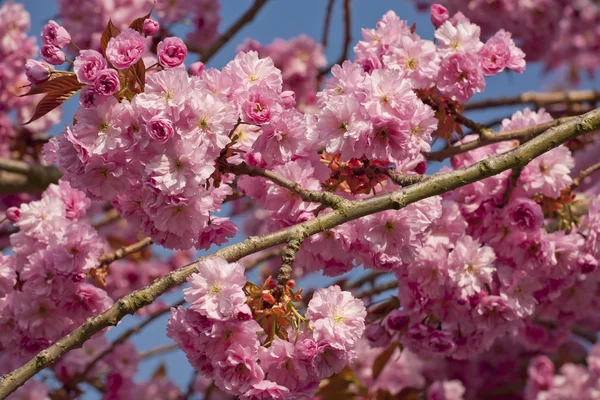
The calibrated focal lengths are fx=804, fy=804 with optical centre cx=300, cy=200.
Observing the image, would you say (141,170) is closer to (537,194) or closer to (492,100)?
(537,194)

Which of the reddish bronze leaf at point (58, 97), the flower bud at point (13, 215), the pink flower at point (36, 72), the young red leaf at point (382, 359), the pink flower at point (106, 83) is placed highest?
the flower bud at point (13, 215)

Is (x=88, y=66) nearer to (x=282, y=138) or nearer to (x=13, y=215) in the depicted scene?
(x=282, y=138)

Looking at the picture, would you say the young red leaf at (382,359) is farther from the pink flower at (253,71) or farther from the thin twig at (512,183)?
the pink flower at (253,71)

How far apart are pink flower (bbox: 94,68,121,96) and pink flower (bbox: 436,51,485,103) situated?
3.34 ft

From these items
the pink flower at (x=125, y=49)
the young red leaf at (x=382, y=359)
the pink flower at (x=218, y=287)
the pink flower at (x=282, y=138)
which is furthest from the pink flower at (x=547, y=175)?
the pink flower at (x=125, y=49)

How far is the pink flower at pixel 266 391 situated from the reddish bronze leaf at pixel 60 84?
891 millimetres

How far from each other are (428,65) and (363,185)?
46cm

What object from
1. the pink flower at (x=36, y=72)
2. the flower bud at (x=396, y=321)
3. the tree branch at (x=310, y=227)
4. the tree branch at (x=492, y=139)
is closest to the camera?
the tree branch at (x=310, y=227)

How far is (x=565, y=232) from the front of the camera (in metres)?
2.79

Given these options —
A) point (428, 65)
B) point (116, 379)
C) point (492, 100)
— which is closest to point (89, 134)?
point (428, 65)

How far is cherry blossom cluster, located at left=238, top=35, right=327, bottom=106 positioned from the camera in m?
5.64

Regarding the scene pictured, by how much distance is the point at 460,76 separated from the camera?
2.49 meters

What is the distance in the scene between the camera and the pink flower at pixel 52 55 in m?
2.08

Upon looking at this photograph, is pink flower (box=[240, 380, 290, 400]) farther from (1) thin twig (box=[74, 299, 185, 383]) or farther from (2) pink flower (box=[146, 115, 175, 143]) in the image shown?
(1) thin twig (box=[74, 299, 185, 383])
